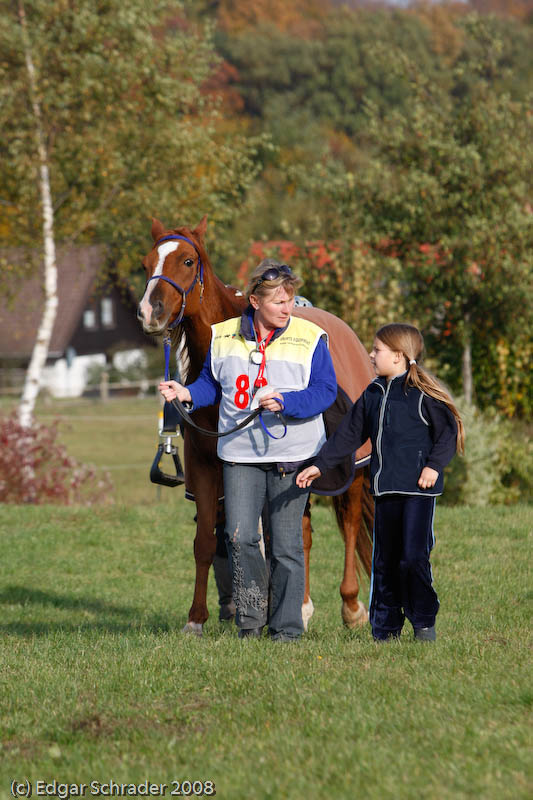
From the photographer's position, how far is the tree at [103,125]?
1778 cm

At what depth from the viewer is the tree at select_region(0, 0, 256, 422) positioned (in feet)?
58.3

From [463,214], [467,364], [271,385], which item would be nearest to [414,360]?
[271,385]

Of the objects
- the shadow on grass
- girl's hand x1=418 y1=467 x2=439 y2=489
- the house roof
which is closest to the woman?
girl's hand x1=418 y1=467 x2=439 y2=489

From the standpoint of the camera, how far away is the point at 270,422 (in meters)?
5.43

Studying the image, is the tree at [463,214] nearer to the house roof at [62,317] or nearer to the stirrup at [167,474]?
the stirrup at [167,474]

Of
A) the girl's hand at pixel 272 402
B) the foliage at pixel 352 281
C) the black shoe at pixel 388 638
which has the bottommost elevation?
the black shoe at pixel 388 638

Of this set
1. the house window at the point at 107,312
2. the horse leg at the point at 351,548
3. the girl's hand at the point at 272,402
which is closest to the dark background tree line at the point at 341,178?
the horse leg at the point at 351,548

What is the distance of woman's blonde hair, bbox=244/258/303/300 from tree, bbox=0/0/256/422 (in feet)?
44.3

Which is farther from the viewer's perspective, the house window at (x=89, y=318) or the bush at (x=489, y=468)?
the house window at (x=89, y=318)

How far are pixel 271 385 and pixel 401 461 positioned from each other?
2.68 ft

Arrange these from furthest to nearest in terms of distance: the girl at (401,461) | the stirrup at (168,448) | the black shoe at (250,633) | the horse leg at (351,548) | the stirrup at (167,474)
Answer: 1. the horse leg at (351,548)
2. the stirrup at (167,474)
3. the stirrup at (168,448)
4. the black shoe at (250,633)
5. the girl at (401,461)

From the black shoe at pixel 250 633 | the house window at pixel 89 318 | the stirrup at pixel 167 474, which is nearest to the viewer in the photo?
the black shoe at pixel 250 633

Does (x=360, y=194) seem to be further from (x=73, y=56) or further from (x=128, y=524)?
(x=128, y=524)

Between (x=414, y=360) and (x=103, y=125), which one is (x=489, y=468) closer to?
(x=103, y=125)
